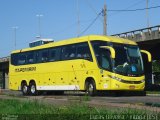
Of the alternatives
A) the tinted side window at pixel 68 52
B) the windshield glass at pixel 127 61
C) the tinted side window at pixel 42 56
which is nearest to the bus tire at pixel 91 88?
the windshield glass at pixel 127 61

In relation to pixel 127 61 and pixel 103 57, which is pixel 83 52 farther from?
pixel 127 61

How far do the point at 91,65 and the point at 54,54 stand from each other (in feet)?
14.5

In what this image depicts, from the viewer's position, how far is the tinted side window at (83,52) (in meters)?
25.9

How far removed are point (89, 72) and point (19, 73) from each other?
9226 millimetres

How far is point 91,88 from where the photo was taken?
26.1 m

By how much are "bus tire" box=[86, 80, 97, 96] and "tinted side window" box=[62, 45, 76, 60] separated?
6.48 feet

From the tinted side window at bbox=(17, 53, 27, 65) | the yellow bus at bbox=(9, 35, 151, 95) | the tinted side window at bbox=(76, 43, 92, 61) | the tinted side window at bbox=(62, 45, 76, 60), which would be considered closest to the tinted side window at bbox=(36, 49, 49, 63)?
the yellow bus at bbox=(9, 35, 151, 95)

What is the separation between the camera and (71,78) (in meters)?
28.0

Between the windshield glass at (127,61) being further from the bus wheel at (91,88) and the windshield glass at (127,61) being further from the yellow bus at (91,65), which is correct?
the bus wheel at (91,88)

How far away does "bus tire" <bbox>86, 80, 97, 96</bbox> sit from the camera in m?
25.9

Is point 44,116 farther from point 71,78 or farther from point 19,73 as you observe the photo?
point 19,73

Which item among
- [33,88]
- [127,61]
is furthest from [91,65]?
[33,88]

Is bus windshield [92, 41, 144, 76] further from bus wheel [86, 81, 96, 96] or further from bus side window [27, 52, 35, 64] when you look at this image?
bus side window [27, 52, 35, 64]

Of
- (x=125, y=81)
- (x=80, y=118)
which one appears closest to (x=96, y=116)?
(x=80, y=118)
